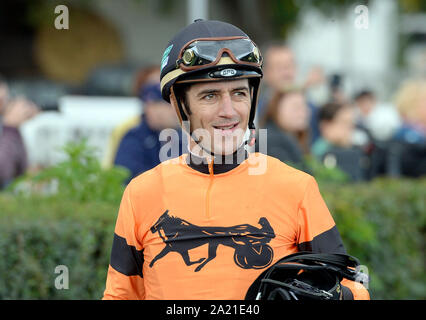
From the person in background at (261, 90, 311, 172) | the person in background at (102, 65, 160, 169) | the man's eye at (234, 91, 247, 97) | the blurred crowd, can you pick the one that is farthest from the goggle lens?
A: the person in background at (102, 65, 160, 169)

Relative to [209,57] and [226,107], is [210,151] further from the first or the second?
[209,57]

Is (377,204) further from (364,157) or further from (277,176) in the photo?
(277,176)

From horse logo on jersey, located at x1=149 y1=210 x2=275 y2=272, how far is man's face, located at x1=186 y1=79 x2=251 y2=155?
299mm

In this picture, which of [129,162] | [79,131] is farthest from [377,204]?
[79,131]

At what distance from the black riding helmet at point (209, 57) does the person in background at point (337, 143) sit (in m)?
3.82

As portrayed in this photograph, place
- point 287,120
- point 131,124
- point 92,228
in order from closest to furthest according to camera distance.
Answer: point 92,228
point 287,120
point 131,124

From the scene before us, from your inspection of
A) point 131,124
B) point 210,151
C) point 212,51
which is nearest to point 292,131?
point 131,124

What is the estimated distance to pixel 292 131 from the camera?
5.94m

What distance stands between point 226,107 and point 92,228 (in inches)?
74.5

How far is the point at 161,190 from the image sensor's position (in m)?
2.63

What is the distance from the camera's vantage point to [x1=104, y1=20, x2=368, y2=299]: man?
2.49m

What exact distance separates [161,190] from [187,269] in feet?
1.01

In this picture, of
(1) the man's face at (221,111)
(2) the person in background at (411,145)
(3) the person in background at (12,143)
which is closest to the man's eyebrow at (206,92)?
(1) the man's face at (221,111)

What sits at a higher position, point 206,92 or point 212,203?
point 206,92
